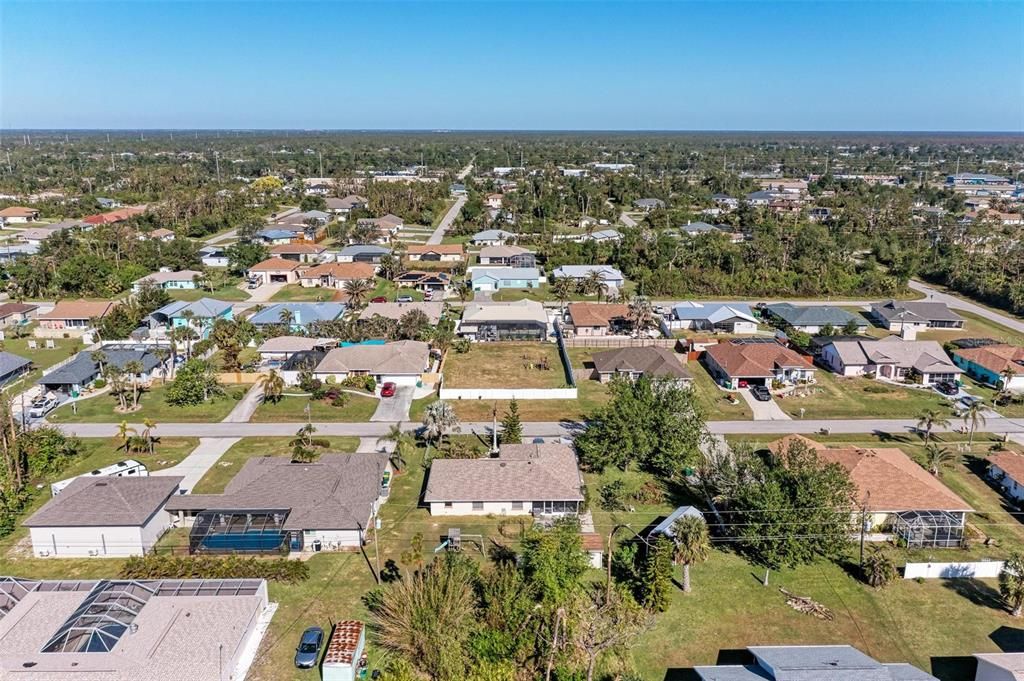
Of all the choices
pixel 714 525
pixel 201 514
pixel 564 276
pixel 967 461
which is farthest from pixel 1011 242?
pixel 201 514

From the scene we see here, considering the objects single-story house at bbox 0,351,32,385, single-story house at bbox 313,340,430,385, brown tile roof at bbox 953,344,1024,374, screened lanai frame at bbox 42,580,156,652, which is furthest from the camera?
single-story house at bbox 313,340,430,385

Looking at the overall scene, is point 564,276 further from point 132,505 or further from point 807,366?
point 132,505

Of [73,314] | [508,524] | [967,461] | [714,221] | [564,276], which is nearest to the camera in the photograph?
[508,524]

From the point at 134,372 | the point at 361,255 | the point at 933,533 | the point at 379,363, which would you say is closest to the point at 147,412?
the point at 134,372

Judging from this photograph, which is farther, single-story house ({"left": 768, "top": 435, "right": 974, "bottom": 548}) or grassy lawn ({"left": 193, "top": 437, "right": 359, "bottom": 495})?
grassy lawn ({"left": 193, "top": 437, "right": 359, "bottom": 495})

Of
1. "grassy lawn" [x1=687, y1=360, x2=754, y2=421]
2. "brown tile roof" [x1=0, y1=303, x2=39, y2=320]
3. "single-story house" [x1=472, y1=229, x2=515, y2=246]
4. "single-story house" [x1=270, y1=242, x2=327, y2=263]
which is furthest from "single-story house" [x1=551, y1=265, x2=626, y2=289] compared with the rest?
"brown tile roof" [x1=0, y1=303, x2=39, y2=320]

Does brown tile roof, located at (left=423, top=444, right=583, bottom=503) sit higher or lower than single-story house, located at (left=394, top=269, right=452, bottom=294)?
lower

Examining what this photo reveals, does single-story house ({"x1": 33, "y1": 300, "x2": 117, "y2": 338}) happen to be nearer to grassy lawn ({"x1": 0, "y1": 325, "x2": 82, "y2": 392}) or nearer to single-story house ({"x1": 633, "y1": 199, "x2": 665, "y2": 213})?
grassy lawn ({"x1": 0, "y1": 325, "x2": 82, "y2": 392})
